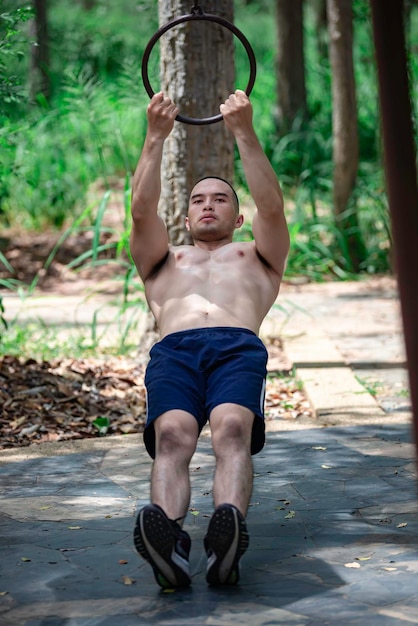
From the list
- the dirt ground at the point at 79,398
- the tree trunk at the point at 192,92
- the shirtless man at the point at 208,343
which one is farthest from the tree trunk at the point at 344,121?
the shirtless man at the point at 208,343

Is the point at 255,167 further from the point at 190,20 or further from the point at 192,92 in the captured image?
the point at 192,92

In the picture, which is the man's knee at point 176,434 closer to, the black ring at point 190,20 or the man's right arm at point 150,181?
the man's right arm at point 150,181

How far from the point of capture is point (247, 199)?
11.4 meters

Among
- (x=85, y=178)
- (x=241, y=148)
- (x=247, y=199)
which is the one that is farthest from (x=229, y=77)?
(x=85, y=178)

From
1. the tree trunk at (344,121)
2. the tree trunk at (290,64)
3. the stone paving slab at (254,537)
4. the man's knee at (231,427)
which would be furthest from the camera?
the tree trunk at (290,64)

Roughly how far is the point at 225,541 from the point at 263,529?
0.77 metres

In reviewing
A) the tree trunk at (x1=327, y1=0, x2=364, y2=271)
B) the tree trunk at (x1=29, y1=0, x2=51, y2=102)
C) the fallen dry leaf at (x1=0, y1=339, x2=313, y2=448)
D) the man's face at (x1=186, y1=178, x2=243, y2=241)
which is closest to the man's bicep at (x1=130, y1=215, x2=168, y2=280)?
the man's face at (x1=186, y1=178, x2=243, y2=241)

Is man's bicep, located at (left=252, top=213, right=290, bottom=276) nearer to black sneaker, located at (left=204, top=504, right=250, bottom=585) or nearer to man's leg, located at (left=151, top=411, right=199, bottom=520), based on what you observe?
man's leg, located at (left=151, top=411, right=199, bottom=520)

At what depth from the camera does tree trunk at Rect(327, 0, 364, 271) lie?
10195mm

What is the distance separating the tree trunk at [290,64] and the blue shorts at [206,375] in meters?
10.3

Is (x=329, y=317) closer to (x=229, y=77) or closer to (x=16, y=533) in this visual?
(x=229, y=77)

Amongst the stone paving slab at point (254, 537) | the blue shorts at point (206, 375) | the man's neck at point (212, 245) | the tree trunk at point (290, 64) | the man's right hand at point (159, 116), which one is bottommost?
the stone paving slab at point (254, 537)

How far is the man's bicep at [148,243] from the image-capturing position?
13.4ft

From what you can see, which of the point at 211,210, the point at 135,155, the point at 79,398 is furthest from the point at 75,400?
the point at 135,155
